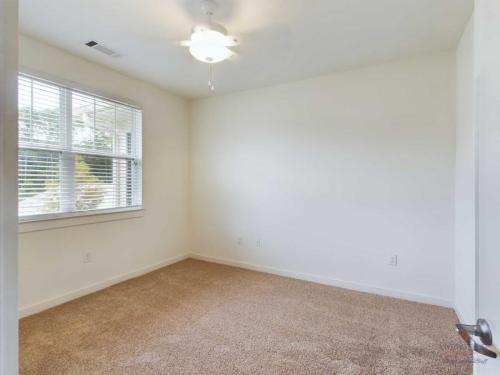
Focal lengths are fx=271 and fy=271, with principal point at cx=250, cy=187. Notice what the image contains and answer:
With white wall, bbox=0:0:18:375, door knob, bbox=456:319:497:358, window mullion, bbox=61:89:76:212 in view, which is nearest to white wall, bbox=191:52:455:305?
window mullion, bbox=61:89:76:212

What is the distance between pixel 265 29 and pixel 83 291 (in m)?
3.22

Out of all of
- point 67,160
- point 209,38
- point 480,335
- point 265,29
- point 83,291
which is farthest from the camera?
point 83,291

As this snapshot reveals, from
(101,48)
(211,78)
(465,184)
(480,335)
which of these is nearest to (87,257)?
Result: (101,48)

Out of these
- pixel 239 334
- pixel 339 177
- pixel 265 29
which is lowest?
pixel 239 334

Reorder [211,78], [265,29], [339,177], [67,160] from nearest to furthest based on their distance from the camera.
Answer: [265,29], [67,160], [339,177], [211,78]

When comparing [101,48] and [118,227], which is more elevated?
[101,48]

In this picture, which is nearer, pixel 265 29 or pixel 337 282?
pixel 265 29

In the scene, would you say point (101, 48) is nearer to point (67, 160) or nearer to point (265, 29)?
point (67, 160)

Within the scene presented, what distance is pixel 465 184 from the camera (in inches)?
90.3

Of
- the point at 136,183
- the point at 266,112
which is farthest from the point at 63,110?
the point at 266,112

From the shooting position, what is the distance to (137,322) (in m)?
2.39

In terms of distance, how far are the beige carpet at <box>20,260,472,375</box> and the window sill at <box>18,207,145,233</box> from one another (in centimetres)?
80

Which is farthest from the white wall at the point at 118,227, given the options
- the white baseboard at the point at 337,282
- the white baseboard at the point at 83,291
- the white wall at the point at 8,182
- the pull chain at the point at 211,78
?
the white wall at the point at 8,182

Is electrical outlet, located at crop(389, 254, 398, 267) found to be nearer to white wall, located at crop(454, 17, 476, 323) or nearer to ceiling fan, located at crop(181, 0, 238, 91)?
white wall, located at crop(454, 17, 476, 323)
